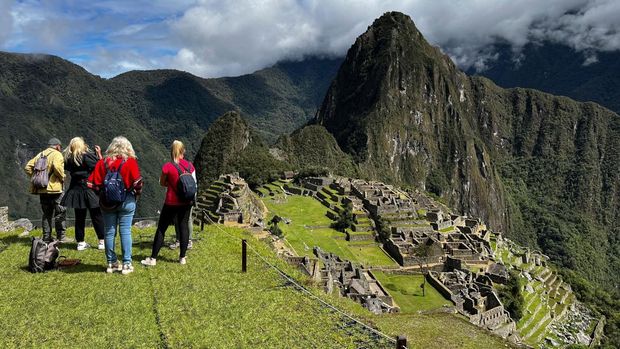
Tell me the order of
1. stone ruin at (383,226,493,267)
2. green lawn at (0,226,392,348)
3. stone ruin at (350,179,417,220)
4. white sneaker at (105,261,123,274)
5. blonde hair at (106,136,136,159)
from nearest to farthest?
green lawn at (0,226,392,348) < blonde hair at (106,136,136,159) < white sneaker at (105,261,123,274) < stone ruin at (383,226,493,267) < stone ruin at (350,179,417,220)

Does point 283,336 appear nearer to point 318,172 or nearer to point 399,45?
point 318,172

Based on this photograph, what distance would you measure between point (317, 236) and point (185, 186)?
115 ft

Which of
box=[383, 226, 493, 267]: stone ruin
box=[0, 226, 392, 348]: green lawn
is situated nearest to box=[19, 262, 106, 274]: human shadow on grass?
box=[0, 226, 392, 348]: green lawn

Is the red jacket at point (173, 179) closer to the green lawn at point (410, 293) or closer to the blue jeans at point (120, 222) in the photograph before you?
the blue jeans at point (120, 222)

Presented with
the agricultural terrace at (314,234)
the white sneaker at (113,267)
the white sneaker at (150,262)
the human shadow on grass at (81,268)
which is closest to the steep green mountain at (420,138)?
the agricultural terrace at (314,234)

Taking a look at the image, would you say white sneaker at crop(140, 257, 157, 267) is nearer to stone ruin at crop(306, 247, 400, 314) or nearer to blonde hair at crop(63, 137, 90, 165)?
blonde hair at crop(63, 137, 90, 165)

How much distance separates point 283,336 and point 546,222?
196 meters

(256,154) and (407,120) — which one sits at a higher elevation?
(407,120)

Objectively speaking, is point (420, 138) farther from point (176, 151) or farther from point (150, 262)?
point (150, 262)

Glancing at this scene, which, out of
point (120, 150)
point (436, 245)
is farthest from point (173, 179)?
point (436, 245)

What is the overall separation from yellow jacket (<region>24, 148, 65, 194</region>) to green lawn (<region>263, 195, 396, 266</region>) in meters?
23.6

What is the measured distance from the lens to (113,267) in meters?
9.49

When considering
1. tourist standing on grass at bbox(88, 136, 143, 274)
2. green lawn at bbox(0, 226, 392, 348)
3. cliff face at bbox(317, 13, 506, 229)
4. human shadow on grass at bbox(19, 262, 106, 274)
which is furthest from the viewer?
cliff face at bbox(317, 13, 506, 229)

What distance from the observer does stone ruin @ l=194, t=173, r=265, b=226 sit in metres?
34.5
